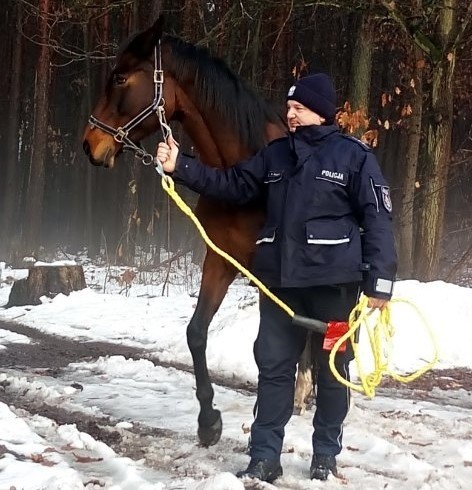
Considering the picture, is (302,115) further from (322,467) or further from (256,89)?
(256,89)

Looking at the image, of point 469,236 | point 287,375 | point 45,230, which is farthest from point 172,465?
point 45,230

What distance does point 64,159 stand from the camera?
2412 centimetres

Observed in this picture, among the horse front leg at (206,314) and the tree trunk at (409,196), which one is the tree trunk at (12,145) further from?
the horse front leg at (206,314)

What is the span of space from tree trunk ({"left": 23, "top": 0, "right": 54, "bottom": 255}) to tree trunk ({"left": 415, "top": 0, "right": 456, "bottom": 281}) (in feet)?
31.7

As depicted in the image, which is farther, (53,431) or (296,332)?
(53,431)

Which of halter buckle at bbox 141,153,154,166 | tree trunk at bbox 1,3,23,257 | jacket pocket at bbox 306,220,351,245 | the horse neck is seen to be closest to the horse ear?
the horse neck

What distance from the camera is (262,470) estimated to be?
3447 millimetres

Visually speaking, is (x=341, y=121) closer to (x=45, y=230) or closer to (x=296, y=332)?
(x=296, y=332)

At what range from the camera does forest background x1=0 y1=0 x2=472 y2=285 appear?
33.1ft

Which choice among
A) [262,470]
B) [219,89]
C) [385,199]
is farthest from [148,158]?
[262,470]

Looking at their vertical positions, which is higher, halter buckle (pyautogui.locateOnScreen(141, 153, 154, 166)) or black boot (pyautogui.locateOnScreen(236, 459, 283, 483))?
halter buckle (pyautogui.locateOnScreen(141, 153, 154, 166))

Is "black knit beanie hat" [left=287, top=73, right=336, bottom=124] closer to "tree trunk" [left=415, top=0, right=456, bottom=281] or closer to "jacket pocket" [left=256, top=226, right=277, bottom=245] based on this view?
"jacket pocket" [left=256, top=226, right=277, bottom=245]

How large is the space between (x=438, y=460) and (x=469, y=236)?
12.6m

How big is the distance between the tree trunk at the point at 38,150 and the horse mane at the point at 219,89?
13.1 meters
